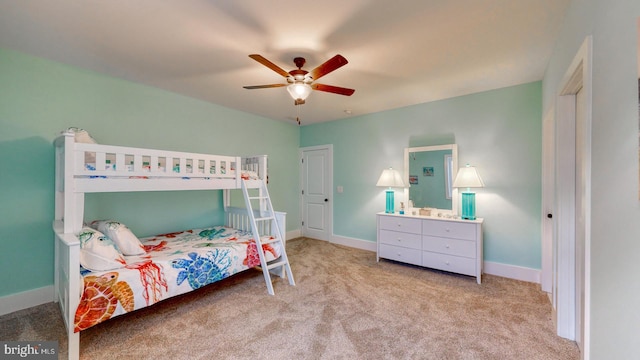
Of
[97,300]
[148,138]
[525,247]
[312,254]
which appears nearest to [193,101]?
[148,138]

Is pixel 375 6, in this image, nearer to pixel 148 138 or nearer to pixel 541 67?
pixel 541 67

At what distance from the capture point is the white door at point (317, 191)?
4.77 m

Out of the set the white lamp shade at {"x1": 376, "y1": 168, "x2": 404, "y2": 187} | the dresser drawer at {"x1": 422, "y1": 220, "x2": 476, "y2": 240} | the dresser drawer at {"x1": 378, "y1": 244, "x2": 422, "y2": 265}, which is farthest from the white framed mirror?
the dresser drawer at {"x1": 378, "y1": 244, "x2": 422, "y2": 265}

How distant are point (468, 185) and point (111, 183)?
3756 millimetres

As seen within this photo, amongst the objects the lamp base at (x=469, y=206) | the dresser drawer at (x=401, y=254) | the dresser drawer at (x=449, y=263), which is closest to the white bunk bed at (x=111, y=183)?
the dresser drawer at (x=401, y=254)

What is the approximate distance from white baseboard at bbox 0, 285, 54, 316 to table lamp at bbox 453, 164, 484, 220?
183 inches

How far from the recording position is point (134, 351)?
1.75 meters

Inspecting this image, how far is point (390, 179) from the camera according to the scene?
375 cm

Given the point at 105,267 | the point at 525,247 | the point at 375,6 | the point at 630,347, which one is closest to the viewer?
the point at 630,347

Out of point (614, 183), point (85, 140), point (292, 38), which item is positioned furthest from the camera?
point (85, 140)

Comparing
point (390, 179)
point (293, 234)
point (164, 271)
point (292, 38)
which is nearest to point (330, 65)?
point (292, 38)

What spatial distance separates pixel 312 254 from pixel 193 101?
2.94 metres

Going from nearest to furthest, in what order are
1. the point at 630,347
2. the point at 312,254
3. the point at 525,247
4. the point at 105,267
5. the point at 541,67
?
1. the point at 630,347
2. the point at 105,267
3. the point at 541,67
4. the point at 525,247
5. the point at 312,254

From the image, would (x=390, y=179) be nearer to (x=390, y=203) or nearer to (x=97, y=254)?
(x=390, y=203)
